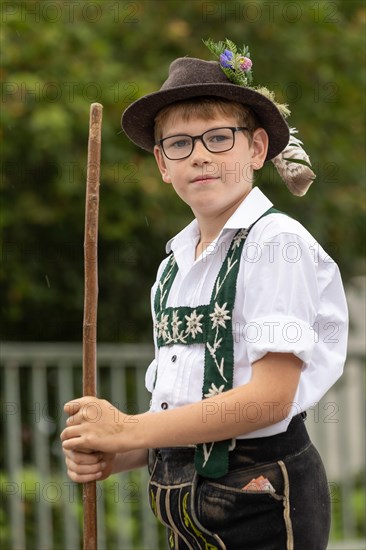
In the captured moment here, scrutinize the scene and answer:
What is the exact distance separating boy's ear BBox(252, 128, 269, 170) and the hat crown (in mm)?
163

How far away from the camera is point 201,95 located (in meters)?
2.90

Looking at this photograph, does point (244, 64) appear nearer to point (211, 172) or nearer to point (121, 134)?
point (211, 172)

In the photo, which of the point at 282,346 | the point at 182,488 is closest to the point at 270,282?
the point at 282,346

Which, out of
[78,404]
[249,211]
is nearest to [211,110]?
Answer: [249,211]

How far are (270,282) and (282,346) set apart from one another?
0.56 ft

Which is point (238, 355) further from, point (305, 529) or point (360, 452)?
point (360, 452)

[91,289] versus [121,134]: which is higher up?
[121,134]

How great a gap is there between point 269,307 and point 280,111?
2.13ft

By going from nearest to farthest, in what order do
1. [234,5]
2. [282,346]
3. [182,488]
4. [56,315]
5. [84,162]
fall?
1. [282,346]
2. [182,488]
3. [84,162]
4. [56,315]
5. [234,5]

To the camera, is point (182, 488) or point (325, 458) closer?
point (182, 488)

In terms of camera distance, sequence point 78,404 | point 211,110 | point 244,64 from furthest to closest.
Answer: point 244,64 → point 211,110 → point 78,404

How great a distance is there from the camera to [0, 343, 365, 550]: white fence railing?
6035 mm

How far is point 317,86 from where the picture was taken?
307 inches

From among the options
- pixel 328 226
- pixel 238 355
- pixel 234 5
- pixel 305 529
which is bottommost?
pixel 305 529
